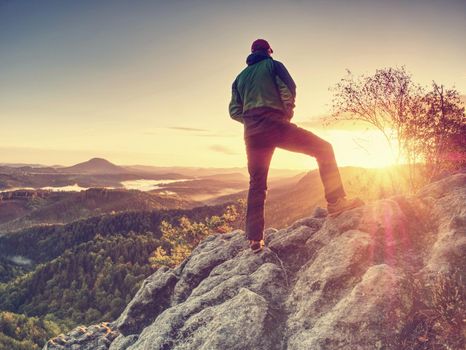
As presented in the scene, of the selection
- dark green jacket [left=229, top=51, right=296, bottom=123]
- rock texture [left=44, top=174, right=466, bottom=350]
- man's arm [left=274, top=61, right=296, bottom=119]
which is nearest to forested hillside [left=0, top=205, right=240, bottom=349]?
rock texture [left=44, top=174, right=466, bottom=350]

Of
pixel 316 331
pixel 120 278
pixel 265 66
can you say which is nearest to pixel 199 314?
pixel 316 331

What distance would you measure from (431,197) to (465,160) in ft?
48.9

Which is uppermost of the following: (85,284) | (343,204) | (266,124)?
(266,124)

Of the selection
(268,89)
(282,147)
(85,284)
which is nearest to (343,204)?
(282,147)

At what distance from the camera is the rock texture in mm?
7766

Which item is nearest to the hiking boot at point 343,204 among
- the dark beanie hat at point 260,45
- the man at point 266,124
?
the man at point 266,124

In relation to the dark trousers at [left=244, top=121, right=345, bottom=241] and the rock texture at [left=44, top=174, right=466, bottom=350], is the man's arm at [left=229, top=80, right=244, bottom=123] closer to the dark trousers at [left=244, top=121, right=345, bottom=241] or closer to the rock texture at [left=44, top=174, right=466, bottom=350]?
the dark trousers at [left=244, top=121, right=345, bottom=241]

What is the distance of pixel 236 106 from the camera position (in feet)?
34.1

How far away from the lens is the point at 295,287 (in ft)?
32.4

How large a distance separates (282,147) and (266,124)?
0.91m

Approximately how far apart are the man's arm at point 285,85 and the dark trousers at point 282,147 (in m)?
0.56

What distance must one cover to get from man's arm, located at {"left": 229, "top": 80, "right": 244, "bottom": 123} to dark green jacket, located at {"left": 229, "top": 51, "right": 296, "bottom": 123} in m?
0.57

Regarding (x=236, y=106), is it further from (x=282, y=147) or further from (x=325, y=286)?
(x=325, y=286)

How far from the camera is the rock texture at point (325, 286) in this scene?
306 inches
